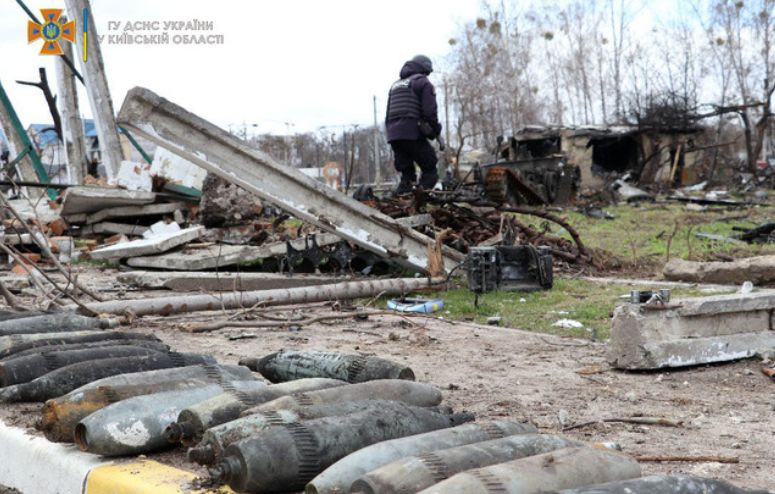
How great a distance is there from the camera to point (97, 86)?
18.1m

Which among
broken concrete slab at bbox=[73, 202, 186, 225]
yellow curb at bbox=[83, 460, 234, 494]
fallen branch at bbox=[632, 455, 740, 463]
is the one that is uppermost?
broken concrete slab at bbox=[73, 202, 186, 225]

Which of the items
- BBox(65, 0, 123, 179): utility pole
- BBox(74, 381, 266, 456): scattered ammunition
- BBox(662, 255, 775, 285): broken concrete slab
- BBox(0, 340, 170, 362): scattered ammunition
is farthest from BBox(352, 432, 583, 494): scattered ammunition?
BBox(65, 0, 123, 179): utility pole

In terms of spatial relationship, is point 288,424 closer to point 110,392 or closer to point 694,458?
point 110,392

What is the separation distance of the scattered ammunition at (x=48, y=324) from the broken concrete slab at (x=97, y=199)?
762 cm

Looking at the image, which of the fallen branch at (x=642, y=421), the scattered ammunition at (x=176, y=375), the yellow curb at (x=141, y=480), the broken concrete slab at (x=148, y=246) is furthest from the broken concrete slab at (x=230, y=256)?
the yellow curb at (x=141, y=480)

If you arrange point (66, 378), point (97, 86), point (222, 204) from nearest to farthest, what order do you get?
point (66, 378), point (222, 204), point (97, 86)

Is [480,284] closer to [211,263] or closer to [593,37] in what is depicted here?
[211,263]

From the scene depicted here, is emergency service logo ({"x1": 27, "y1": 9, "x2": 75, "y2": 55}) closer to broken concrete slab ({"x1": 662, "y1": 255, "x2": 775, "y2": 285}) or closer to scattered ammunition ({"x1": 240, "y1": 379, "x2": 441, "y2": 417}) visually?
broken concrete slab ({"x1": 662, "y1": 255, "x2": 775, "y2": 285})

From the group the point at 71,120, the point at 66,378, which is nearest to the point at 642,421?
the point at 66,378

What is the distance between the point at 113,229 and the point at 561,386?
1053 cm

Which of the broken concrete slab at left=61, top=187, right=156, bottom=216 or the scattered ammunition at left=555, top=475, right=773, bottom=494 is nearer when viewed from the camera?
the scattered ammunition at left=555, top=475, right=773, bottom=494

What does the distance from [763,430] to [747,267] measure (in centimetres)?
510

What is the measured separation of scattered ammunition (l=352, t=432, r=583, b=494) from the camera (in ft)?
8.34

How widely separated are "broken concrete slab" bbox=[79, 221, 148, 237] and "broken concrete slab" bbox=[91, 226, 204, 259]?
1.83 meters
